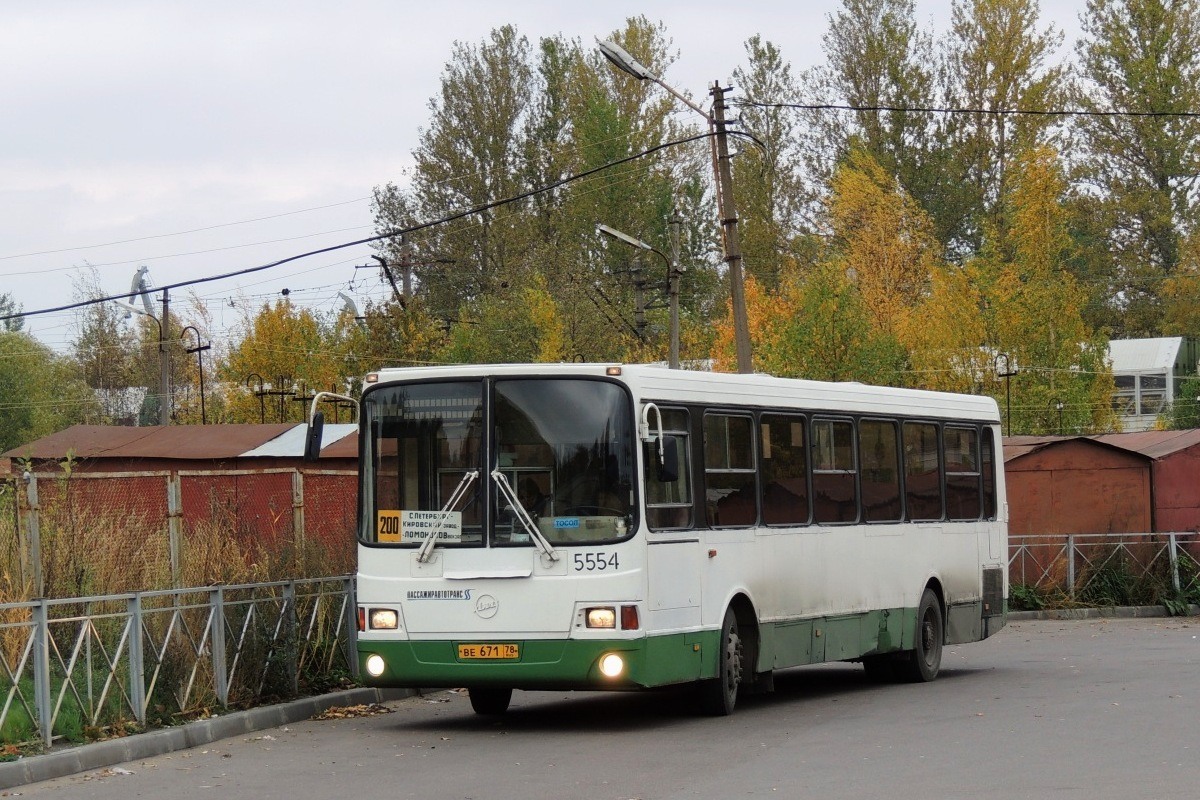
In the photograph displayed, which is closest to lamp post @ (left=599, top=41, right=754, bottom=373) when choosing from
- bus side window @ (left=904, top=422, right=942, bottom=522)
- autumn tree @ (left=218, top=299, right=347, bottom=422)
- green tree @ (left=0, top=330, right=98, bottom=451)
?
bus side window @ (left=904, top=422, right=942, bottom=522)

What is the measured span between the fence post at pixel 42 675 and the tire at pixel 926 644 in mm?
9077

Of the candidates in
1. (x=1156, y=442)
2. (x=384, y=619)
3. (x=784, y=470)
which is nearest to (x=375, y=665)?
(x=384, y=619)

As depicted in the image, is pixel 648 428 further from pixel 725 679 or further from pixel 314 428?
pixel 314 428

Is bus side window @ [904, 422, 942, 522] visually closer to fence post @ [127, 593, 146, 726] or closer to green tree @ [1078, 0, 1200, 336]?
fence post @ [127, 593, 146, 726]

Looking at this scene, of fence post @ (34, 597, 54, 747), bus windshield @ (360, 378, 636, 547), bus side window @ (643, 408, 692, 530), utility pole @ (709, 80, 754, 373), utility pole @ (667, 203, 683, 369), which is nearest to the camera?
fence post @ (34, 597, 54, 747)

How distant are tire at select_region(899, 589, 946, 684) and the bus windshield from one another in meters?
5.85

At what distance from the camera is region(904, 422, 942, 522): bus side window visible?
1784cm

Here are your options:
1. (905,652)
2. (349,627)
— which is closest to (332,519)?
(349,627)

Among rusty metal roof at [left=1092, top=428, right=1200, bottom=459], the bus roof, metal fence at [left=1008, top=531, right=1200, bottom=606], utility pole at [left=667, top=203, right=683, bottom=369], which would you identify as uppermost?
utility pole at [left=667, top=203, right=683, bottom=369]

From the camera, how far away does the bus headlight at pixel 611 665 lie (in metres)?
12.8

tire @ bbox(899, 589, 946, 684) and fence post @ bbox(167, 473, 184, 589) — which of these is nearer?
fence post @ bbox(167, 473, 184, 589)

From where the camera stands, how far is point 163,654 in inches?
523

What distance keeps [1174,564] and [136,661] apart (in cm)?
1953

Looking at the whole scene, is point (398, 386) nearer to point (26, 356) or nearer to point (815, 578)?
point (815, 578)
